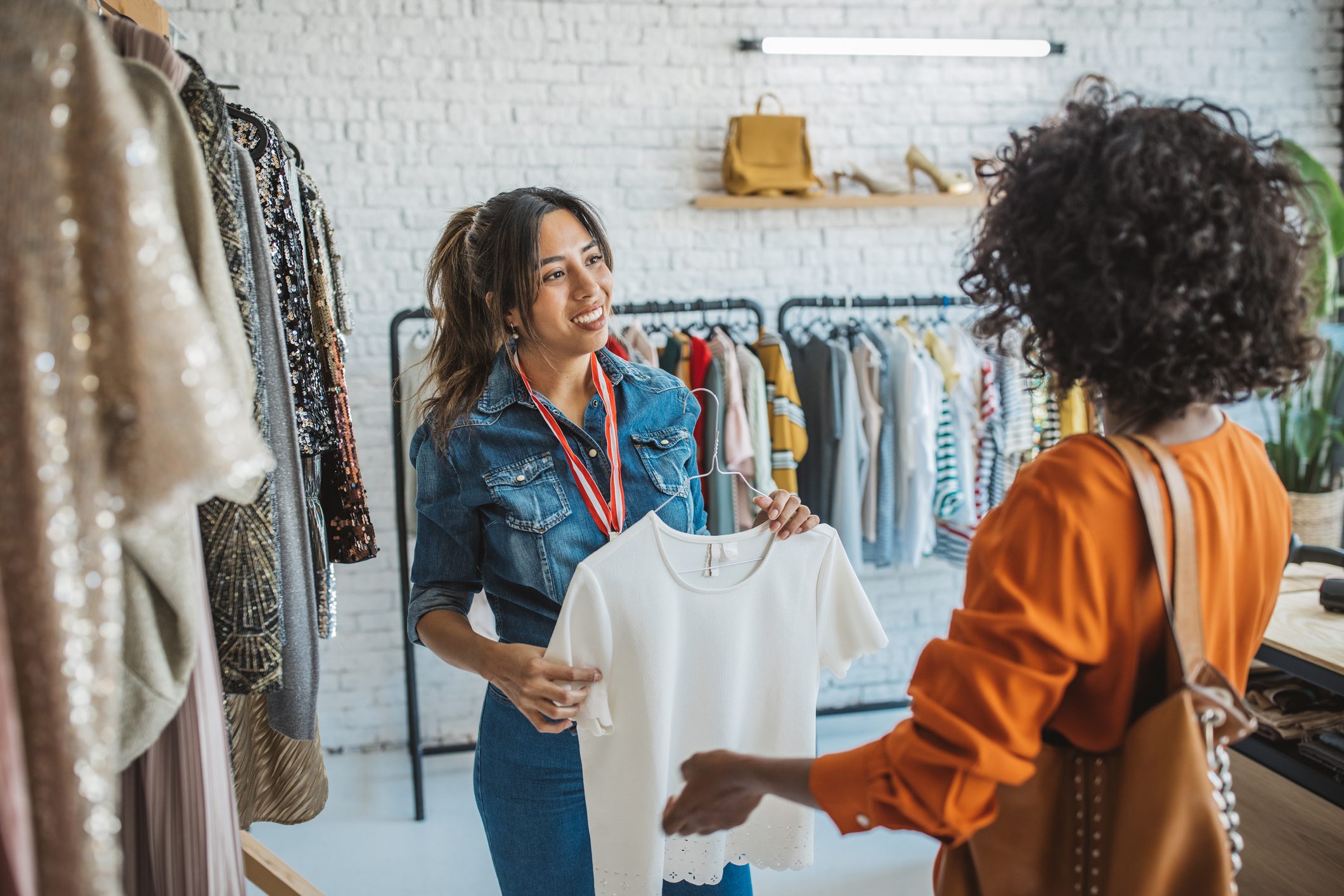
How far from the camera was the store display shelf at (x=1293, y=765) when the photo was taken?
1.81 m

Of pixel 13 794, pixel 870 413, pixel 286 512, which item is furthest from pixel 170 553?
pixel 870 413

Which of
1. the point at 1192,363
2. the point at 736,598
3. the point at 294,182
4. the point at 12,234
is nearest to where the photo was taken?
the point at 12,234

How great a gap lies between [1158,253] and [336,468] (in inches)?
54.7

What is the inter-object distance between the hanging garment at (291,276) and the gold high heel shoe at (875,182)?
2.54 meters

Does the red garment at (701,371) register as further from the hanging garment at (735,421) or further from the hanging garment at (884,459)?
the hanging garment at (884,459)

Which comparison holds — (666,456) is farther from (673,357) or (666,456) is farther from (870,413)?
(870,413)

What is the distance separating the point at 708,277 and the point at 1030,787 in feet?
10.2

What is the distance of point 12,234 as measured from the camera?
1.97 feet

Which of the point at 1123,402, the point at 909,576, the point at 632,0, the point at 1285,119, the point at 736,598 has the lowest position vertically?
the point at 909,576

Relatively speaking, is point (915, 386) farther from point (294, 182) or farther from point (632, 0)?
point (294, 182)

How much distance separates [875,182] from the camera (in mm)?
3604

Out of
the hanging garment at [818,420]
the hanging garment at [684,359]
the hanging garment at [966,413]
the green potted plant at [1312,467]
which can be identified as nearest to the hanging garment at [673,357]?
the hanging garment at [684,359]

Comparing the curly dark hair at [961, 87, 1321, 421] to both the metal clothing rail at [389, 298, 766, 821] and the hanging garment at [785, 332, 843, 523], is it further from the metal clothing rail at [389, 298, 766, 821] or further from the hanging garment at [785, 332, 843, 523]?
the hanging garment at [785, 332, 843, 523]

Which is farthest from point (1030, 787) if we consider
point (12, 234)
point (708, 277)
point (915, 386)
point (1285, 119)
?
point (1285, 119)
